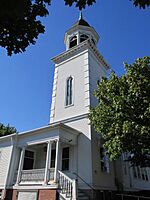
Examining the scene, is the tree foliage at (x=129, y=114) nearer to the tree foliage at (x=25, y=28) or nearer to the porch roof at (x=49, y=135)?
the porch roof at (x=49, y=135)

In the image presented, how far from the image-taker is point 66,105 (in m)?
16.5

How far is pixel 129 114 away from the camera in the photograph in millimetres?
10391

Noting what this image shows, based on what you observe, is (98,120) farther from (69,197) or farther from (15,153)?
(15,153)

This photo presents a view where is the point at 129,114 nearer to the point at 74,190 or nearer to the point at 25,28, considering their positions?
the point at 74,190

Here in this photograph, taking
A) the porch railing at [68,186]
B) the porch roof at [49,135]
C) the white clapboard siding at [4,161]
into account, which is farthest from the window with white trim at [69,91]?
the porch railing at [68,186]

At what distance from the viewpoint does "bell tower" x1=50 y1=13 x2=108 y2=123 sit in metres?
15.8

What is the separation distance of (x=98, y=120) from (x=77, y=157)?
11.0 ft

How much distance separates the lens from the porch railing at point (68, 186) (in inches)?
391

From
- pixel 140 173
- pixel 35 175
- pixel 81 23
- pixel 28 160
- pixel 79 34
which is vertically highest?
pixel 81 23

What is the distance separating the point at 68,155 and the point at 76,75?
7.12 meters

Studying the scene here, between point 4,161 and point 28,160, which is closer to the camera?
point 4,161

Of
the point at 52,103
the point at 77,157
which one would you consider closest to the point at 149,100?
the point at 77,157

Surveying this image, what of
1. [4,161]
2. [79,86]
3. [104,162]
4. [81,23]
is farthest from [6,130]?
[104,162]

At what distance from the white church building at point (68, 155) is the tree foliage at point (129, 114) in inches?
103
